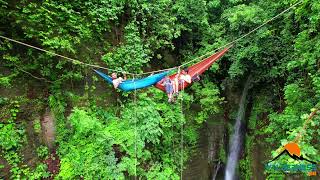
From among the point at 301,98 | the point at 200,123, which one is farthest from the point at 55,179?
the point at 301,98

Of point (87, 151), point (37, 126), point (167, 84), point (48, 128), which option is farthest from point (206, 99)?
point (37, 126)

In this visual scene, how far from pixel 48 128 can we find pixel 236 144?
5391mm

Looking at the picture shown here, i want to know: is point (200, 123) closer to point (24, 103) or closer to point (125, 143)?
point (125, 143)

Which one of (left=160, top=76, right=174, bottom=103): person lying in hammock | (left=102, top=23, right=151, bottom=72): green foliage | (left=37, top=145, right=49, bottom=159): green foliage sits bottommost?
(left=37, top=145, right=49, bottom=159): green foliage

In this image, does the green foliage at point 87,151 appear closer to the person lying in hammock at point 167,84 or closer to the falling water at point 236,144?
the person lying in hammock at point 167,84

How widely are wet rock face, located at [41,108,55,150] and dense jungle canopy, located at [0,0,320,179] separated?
0.06 feet

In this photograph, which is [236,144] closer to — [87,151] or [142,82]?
[142,82]

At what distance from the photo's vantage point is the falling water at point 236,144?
314 inches

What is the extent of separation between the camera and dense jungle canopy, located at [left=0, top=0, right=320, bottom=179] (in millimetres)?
4879

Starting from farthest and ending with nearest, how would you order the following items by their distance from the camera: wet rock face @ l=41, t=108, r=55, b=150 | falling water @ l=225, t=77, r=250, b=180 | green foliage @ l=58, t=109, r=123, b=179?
falling water @ l=225, t=77, r=250, b=180 → wet rock face @ l=41, t=108, r=55, b=150 → green foliage @ l=58, t=109, r=123, b=179

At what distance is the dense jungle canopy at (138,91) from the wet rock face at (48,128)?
18mm

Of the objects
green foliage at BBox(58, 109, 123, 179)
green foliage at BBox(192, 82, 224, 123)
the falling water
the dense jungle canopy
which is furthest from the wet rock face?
the falling water

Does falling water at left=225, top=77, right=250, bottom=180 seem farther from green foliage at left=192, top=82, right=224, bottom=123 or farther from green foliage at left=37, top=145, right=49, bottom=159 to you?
green foliage at left=37, top=145, right=49, bottom=159

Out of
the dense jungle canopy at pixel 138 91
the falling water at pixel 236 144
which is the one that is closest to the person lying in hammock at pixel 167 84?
the dense jungle canopy at pixel 138 91
